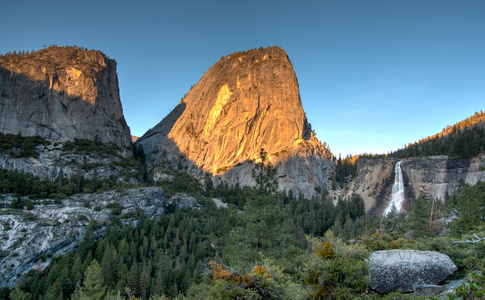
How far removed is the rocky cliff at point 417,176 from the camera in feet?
255

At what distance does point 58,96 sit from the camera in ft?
338

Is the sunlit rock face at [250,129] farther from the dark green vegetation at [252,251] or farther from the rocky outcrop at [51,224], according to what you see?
the rocky outcrop at [51,224]

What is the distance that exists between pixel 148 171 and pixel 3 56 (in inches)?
2666

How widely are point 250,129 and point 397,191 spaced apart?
204 feet

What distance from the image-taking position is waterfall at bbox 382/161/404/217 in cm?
8870

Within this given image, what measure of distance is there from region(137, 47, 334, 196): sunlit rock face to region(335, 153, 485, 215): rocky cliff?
23.1m

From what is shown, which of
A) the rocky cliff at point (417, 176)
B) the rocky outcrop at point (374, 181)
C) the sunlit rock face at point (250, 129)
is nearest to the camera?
the rocky cliff at point (417, 176)

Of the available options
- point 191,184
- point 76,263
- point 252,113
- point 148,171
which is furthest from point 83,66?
point 76,263

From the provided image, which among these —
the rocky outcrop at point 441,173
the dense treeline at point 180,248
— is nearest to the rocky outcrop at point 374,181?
the rocky outcrop at point 441,173

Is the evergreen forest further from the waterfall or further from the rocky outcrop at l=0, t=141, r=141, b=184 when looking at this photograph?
the waterfall

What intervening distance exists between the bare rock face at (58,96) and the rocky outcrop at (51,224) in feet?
132

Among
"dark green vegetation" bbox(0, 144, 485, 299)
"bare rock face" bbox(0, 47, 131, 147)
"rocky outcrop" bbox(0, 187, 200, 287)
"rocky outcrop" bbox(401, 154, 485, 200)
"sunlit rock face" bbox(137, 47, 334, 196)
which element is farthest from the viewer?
"sunlit rock face" bbox(137, 47, 334, 196)

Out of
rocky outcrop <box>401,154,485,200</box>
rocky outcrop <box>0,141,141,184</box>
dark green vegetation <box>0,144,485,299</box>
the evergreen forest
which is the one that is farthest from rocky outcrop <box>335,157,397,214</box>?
rocky outcrop <box>0,141,141,184</box>

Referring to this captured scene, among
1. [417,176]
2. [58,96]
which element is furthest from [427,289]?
[58,96]
